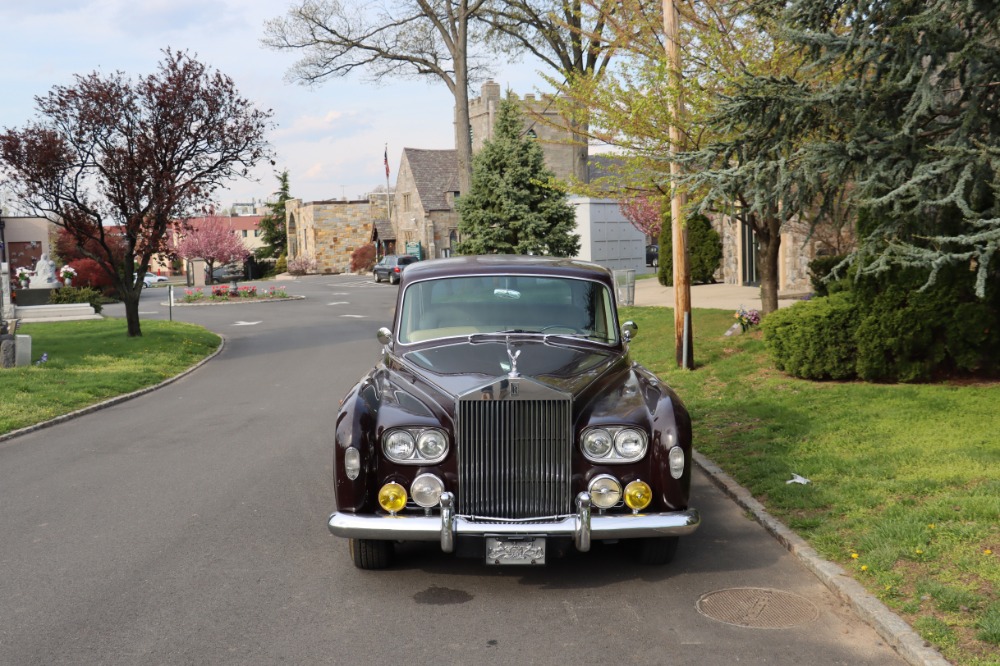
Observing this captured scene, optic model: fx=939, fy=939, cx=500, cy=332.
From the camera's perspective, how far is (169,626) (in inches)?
198

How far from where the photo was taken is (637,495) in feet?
18.1

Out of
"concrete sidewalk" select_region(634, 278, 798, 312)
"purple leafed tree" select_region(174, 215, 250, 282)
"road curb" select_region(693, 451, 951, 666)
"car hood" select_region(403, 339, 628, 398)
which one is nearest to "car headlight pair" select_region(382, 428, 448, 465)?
"car hood" select_region(403, 339, 628, 398)

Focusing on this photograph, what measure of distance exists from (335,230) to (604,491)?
7157 cm

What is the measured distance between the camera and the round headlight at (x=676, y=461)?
18.2ft

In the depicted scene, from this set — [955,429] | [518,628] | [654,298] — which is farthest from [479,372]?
[654,298]

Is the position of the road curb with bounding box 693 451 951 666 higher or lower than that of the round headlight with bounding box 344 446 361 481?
lower

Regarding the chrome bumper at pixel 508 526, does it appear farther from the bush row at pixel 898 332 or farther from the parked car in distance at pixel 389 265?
the parked car in distance at pixel 389 265

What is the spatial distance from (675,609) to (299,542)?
274 cm

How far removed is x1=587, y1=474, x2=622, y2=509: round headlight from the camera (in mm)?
5484

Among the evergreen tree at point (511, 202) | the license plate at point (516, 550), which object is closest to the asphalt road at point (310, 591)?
the license plate at point (516, 550)

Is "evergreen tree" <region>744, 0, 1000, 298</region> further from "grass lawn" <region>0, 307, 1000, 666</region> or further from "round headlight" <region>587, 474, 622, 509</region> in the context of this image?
"round headlight" <region>587, 474, 622, 509</region>

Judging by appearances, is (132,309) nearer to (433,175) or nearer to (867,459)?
(867,459)

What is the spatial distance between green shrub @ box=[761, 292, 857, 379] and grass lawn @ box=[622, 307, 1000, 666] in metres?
0.23

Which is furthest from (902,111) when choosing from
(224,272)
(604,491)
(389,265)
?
(224,272)
